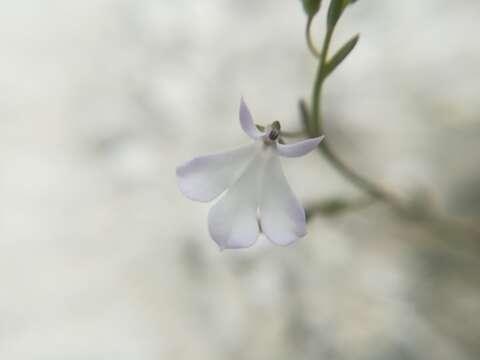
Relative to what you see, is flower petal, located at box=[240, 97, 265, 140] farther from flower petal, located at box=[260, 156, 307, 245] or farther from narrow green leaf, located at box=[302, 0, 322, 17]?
narrow green leaf, located at box=[302, 0, 322, 17]

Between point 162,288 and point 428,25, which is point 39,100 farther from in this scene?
point 428,25

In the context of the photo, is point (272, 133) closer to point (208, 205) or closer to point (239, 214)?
point (239, 214)

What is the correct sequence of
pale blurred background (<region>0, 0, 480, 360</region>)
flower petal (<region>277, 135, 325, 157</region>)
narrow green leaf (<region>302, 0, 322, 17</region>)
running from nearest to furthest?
1. flower petal (<region>277, 135, 325, 157</region>)
2. narrow green leaf (<region>302, 0, 322, 17</region>)
3. pale blurred background (<region>0, 0, 480, 360</region>)

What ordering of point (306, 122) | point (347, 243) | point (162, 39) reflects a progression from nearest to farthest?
point (306, 122) < point (347, 243) < point (162, 39)

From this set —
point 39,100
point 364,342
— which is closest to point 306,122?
point 364,342

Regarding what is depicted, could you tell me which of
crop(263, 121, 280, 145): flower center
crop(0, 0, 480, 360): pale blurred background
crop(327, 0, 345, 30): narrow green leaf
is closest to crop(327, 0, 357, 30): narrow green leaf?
crop(327, 0, 345, 30): narrow green leaf

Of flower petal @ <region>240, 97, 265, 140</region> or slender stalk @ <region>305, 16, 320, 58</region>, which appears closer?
flower petal @ <region>240, 97, 265, 140</region>
